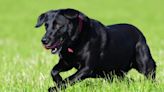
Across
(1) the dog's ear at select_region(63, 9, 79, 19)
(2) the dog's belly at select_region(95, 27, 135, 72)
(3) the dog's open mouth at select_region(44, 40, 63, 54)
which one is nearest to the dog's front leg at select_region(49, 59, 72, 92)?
(3) the dog's open mouth at select_region(44, 40, 63, 54)

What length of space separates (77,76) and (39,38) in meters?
17.2

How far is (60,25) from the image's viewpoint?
7910 millimetres

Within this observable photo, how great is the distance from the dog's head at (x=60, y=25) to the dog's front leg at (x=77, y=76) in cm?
41

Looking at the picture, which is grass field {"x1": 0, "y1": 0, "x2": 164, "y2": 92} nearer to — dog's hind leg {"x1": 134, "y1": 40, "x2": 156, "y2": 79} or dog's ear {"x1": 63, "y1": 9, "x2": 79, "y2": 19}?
dog's hind leg {"x1": 134, "y1": 40, "x2": 156, "y2": 79}

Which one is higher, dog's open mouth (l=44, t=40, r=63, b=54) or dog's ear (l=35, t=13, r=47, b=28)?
dog's ear (l=35, t=13, r=47, b=28)

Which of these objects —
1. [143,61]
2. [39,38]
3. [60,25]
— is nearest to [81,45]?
[60,25]

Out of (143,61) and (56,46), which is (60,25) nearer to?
(56,46)

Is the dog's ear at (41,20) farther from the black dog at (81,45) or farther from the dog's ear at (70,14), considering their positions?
the dog's ear at (70,14)

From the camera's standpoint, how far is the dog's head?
777 centimetres

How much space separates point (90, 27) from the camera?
8.20 meters

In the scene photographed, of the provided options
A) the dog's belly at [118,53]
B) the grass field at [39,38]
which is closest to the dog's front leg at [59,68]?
the grass field at [39,38]

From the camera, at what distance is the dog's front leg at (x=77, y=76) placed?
7.76 metres

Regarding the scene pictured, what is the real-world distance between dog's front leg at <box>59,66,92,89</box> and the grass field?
98mm

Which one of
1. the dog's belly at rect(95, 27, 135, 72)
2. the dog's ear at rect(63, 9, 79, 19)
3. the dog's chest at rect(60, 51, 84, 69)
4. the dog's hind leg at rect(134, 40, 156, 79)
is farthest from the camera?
the dog's hind leg at rect(134, 40, 156, 79)
